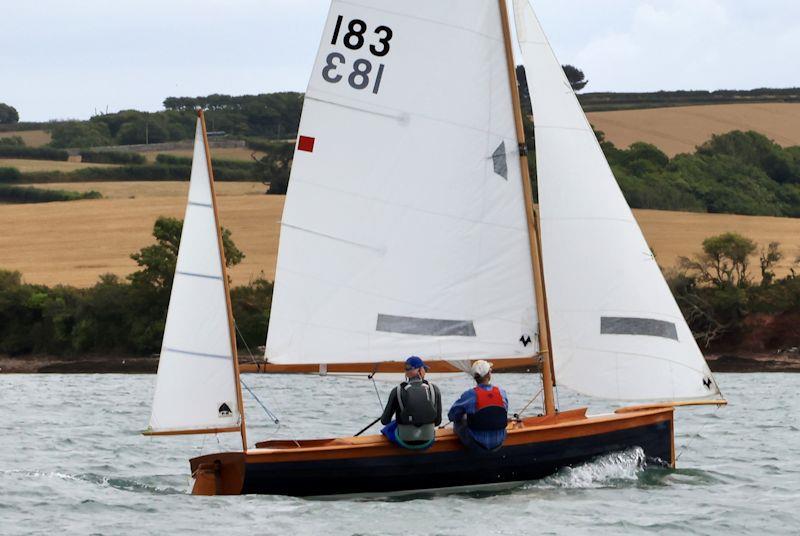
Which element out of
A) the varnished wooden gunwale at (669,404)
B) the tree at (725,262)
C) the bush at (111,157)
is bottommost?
the varnished wooden gunwale at (669,404)

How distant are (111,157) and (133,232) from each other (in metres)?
27.5

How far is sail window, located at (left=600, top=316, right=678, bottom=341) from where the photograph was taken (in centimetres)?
1950

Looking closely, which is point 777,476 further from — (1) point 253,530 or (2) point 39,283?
(2) point 39,283

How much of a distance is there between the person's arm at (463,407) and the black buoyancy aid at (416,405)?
12.4 inches

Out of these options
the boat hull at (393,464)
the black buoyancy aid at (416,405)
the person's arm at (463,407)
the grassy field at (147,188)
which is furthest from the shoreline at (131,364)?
the black buoyancy aid at (416,405)

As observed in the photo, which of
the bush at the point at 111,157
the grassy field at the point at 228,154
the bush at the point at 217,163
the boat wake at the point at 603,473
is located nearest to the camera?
the boat wake at the point at 603,473

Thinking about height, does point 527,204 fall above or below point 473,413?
above

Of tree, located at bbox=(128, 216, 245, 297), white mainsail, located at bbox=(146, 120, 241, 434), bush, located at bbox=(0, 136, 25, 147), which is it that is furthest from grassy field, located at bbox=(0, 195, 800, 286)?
white mainsail, located at bbox=(146, 120, 241, 434)

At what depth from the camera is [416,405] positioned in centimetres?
1786

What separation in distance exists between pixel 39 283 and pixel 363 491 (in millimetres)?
51349

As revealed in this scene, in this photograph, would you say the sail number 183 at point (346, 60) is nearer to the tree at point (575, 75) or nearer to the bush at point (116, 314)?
the bush at point (116, 314)

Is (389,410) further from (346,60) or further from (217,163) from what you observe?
(217,163)

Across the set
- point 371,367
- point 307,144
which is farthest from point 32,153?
point 371,367

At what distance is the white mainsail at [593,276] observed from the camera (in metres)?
19.4
